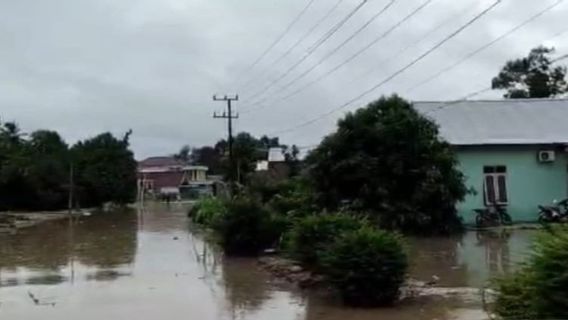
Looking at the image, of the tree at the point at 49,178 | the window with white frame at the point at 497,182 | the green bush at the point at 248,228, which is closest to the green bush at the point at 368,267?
the green bush at the point at 248,228

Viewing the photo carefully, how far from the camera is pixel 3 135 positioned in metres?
65.8

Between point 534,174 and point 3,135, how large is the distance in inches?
1909

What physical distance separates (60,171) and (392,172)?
45.7m

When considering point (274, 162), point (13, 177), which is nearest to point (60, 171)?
point (13, 177)

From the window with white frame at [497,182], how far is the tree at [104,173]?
47812 mm

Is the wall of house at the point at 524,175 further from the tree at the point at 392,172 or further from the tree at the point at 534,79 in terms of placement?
the tree at the point at 534,79

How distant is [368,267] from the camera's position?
1143 cm

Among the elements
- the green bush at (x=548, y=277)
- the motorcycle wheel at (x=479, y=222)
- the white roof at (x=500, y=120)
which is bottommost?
the green bush at (x=548, y=277)

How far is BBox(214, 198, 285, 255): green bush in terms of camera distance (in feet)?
69.4

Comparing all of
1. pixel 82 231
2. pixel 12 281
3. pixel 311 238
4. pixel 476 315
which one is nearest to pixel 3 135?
pixel 82 231

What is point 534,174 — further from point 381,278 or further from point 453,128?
point 381,278

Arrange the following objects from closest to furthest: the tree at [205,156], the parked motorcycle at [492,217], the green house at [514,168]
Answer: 1. the parked motorcycle at [492,217]
2. the green house at [514,168]
3. the tree at [205,156]

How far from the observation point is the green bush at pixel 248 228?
69.4 feet

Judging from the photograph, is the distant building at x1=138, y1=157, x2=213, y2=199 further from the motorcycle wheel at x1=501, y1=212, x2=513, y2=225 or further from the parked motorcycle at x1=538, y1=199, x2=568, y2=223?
the parked motorcycle at x1=538, y1=199, x2=568, y2=223
